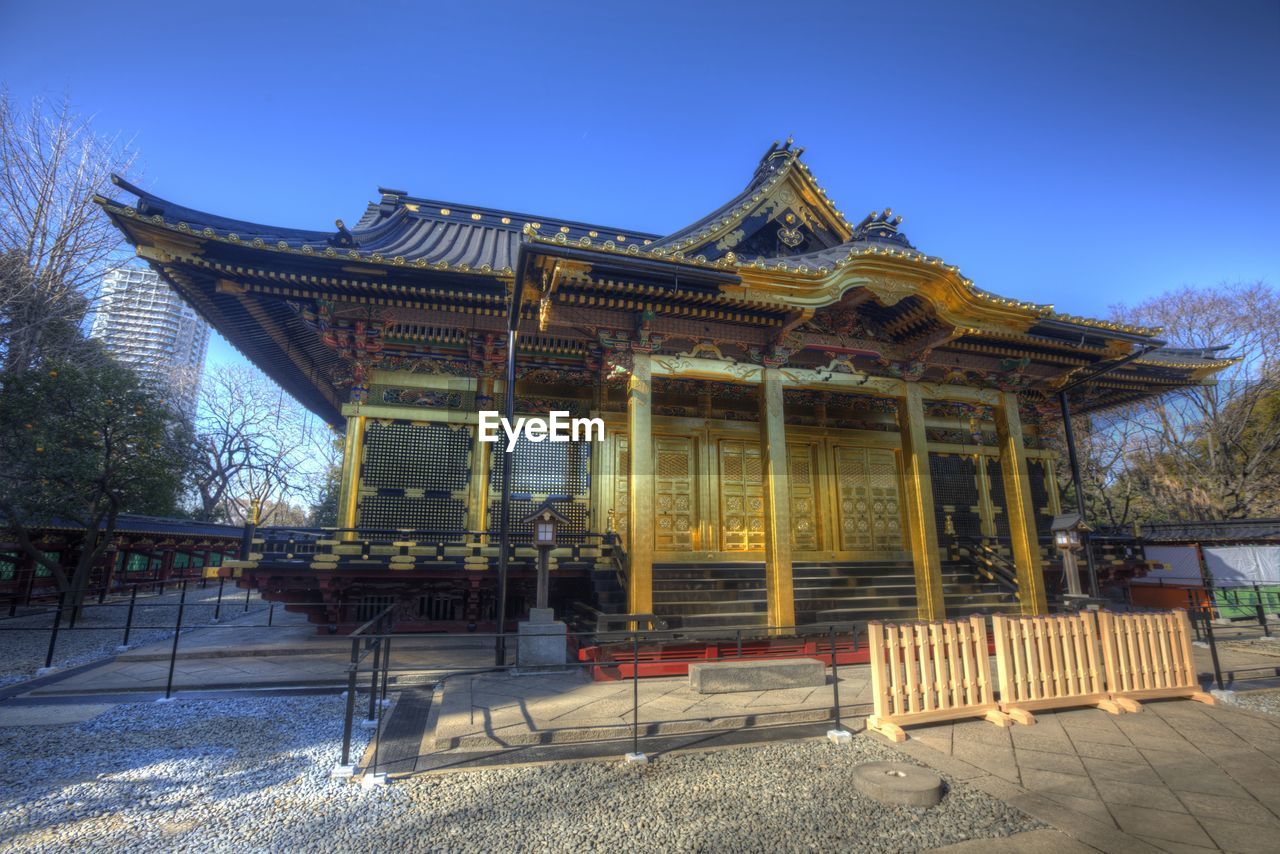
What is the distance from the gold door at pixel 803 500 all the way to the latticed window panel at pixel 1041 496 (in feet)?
19.4

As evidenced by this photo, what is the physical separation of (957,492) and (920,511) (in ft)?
14.9

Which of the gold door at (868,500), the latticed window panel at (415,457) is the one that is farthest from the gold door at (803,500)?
the latticed window panel at (415,457)

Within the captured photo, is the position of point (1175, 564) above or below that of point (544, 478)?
below

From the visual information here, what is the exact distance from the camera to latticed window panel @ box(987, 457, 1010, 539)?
13.8 m

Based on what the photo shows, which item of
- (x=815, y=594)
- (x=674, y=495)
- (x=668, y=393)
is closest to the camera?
(x=815, y=594)

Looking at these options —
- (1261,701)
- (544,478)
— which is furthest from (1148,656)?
(544,478)

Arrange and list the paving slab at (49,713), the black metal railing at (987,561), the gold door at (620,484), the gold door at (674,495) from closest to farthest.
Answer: the paving slab at (49,713) < the gold door at (620,484) < the black metal railing at (987,561) < the gold door at (674,495)

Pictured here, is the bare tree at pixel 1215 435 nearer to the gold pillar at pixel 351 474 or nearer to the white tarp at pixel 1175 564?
the white tarp at pixel 1175 564

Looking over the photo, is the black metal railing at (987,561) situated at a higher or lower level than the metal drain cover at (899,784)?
higher

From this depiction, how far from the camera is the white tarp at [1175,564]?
46.4 feet

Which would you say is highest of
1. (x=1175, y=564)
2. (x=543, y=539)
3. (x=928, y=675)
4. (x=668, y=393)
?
(x=668, y=393)

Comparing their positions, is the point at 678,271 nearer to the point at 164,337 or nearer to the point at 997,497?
the point at 997,497

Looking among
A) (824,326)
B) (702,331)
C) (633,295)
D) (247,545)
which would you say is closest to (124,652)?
(247,545)

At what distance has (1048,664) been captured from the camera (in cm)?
580
